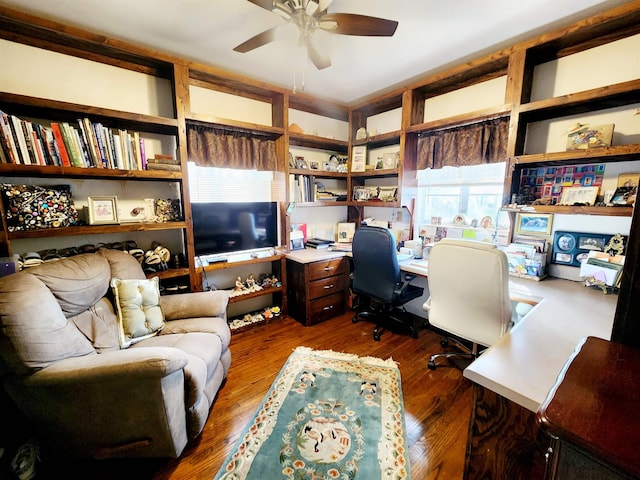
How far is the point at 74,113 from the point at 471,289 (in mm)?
2924

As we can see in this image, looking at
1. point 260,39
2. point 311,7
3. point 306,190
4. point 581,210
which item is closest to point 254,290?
point 306,190

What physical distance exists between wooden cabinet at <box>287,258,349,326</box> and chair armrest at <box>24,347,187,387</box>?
161cm

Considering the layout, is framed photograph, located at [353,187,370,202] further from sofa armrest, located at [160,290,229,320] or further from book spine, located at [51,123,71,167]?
book spine, located at [51,123,71,167]

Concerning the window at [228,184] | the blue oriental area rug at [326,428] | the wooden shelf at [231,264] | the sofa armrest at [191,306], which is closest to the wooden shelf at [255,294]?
the wooden shelf at [231,264]

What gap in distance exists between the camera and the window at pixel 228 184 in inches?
100

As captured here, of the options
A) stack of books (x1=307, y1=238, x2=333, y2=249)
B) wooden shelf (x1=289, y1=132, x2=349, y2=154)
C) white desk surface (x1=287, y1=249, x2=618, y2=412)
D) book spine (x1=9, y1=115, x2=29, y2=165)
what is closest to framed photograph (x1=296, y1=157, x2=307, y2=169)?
wooden shelf (x1=289, y1=132, x2=349, y2=154)

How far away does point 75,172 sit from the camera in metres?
1.76

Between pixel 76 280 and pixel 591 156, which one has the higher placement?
pixel 591 156

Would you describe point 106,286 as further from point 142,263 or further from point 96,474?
point 96,474

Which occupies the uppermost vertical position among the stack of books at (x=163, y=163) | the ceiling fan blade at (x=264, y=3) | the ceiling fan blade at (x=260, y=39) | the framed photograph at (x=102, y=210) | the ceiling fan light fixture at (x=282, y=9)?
the ceiling fan light fixture at (x=282, y=9)

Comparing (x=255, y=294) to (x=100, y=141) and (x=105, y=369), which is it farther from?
(x=100, y=141)

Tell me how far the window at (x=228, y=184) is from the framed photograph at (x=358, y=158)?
1047mm

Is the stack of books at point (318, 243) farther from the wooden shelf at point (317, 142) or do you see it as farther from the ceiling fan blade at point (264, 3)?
the ceiling fan blade at point (264, 3)

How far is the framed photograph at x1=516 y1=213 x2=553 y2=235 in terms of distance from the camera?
81.7 inches
